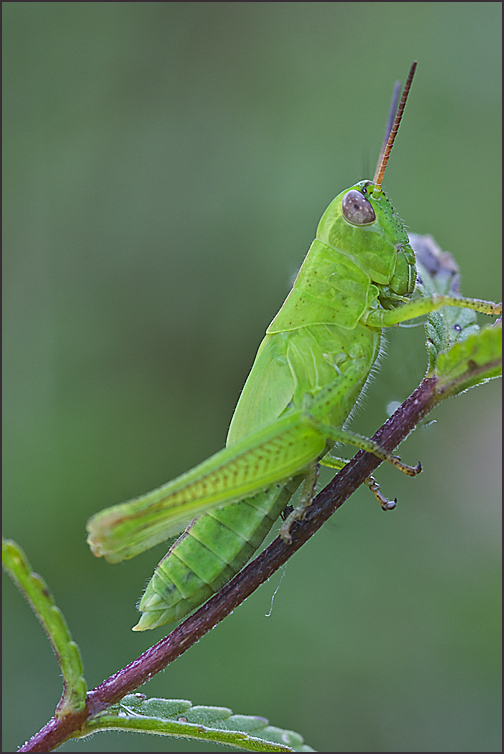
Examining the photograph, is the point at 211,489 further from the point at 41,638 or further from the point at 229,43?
the point at 229,43

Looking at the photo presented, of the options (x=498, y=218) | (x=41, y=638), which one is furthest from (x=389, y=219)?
(x=41, y=638)

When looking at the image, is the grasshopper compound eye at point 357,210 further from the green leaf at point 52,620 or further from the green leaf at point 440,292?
the green leaf at point 52,620

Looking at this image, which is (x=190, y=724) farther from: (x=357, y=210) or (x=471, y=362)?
(x=357, y=210)

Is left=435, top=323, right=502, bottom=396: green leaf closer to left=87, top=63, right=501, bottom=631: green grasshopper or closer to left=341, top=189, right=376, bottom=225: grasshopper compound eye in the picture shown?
left=87, top=63, right=501, bottom=631: green grasshopper

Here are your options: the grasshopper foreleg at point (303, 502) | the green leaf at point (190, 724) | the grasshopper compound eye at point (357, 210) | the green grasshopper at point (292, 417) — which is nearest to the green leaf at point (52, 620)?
the green leaf at point (190, 724)

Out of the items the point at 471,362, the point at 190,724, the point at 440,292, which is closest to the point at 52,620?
the point at 190,724
